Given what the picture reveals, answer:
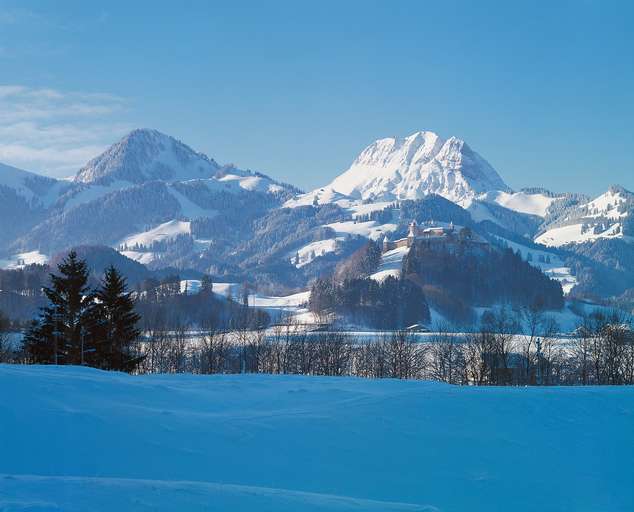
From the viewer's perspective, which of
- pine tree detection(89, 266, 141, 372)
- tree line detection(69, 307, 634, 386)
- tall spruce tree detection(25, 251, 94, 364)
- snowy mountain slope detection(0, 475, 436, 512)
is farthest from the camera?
Answer: tree line detection(69, 307, 634, 386)

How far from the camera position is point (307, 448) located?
16.9 meters

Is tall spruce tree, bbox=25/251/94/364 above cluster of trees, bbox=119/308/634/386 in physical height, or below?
above

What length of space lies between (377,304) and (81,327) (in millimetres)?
148263

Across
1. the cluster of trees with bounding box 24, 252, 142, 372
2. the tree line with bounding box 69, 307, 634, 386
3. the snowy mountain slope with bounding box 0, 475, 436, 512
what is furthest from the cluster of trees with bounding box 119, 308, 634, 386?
the snowy mountain slope with bounding box 0, 475, 436, 512

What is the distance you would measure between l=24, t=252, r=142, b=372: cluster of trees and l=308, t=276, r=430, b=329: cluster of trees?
134466 millimetres

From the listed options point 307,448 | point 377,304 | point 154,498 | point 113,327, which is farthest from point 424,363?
point 377,304

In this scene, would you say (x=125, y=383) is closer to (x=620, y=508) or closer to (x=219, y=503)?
(x=219, y=503)

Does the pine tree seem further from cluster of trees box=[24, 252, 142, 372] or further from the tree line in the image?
the tree line

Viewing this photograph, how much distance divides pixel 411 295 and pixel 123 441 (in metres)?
178

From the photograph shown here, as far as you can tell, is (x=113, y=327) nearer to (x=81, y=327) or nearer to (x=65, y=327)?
(x=81, y=327)

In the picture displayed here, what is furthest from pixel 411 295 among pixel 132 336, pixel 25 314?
pixel 132 336

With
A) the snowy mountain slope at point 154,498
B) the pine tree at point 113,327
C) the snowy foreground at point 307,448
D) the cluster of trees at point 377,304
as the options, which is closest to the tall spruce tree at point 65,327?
the pine tree at point 113,327

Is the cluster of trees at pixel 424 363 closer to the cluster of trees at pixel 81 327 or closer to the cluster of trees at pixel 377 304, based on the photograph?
the cluster of trees at pixel 81 327

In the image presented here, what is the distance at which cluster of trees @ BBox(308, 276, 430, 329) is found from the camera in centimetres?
18388
